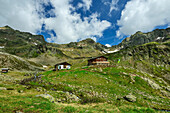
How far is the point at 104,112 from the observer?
13.8m

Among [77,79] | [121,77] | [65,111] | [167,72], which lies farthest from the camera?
[167,72]

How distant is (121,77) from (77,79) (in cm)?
2349

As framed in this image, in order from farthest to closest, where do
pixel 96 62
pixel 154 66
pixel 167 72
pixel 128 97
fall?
pixel 154 66, pixel 167 72, pixel 96 62, pixel 128 97

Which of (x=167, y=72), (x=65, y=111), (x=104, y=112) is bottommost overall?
(x=167, y=72)

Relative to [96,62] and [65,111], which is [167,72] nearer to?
[96,62]

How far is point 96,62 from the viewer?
275 feet

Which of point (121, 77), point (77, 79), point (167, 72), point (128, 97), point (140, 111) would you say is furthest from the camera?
point (167, 72)

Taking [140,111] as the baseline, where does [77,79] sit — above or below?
above

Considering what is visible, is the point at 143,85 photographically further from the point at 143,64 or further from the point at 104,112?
the point at 143,64

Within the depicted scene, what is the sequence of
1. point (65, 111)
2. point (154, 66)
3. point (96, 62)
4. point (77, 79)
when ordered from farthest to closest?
point (154, 66) < point (96, 62) < point (77, 79) < point (65, 111)

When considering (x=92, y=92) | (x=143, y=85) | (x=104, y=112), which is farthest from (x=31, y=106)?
(x=143, y=85)

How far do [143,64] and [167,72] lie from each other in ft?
127

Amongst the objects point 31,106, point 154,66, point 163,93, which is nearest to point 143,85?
point 163,93

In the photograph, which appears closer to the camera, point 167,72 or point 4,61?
point 4,61
